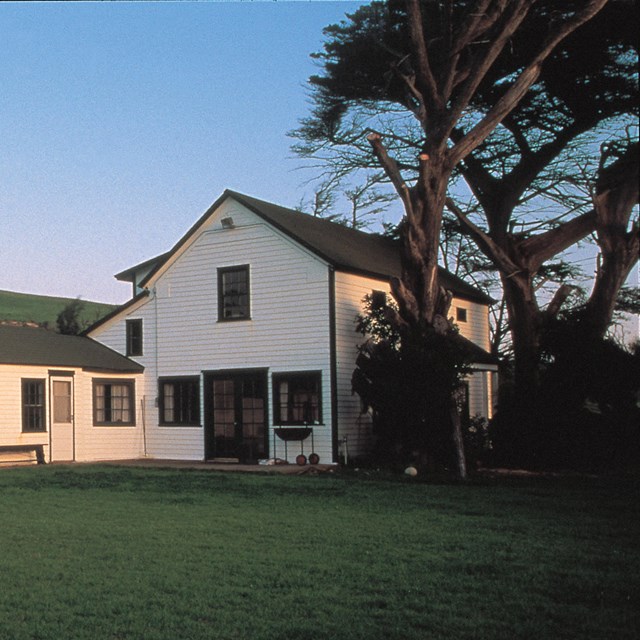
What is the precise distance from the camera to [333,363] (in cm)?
2028

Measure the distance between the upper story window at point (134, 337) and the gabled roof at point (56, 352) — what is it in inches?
11.8

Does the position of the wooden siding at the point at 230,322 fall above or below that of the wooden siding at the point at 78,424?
above

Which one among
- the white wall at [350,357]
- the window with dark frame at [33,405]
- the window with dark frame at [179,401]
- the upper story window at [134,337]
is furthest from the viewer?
the upper story window at [134,337]

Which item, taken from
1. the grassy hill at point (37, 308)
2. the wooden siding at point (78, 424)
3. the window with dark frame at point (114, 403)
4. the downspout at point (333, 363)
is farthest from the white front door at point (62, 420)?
the grassy hill at point (37, 308)

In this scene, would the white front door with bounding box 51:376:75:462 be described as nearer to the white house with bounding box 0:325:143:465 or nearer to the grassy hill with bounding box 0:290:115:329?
the white house with bounding box 0:325:143:465

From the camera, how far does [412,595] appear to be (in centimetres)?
601

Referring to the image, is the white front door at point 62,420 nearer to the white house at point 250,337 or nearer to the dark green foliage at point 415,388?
the white house at point 250,337

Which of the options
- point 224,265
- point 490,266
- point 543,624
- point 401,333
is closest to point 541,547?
point 543,624

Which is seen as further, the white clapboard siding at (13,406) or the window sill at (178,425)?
the window sill at (178,425)

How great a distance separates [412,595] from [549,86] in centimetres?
1014

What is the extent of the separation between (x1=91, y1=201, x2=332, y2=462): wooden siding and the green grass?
7851 millimetres

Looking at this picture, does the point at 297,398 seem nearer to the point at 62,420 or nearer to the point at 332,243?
the point at 332,243

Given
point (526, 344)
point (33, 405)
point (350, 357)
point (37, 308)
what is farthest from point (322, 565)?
point (37, 308)

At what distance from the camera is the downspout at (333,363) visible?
2002cm
